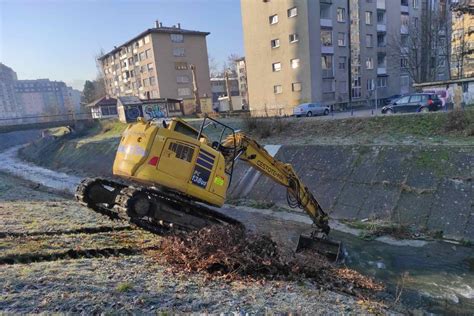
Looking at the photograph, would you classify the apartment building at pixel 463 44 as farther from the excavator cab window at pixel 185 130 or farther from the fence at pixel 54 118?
the fence at pixel 54 118

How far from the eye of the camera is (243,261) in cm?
571

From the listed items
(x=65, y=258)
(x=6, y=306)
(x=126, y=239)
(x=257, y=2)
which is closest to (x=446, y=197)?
(x=126, y=239)

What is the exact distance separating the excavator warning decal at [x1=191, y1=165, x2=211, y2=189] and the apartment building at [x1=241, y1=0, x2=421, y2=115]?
1262 inches


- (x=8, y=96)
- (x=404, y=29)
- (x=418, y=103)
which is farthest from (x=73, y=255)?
(x=8, y=96)

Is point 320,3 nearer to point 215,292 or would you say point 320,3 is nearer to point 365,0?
point 365,0

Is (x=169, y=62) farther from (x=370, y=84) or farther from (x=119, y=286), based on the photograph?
(x=119, y=286)

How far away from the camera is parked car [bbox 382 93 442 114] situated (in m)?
21.3

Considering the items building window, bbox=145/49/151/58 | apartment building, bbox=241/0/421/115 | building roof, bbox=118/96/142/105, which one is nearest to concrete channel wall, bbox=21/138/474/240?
apartment building, bbox=241/0/421/115

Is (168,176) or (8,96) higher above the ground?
(8,96)

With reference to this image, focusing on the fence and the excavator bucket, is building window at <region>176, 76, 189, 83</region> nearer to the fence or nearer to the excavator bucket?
the fence

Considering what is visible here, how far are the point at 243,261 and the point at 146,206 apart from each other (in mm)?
2178

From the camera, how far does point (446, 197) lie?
10055 mm

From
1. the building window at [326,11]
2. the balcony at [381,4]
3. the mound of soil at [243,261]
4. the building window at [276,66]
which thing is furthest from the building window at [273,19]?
the mound of soil at [243,261]

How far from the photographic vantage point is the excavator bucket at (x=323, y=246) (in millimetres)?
8094
